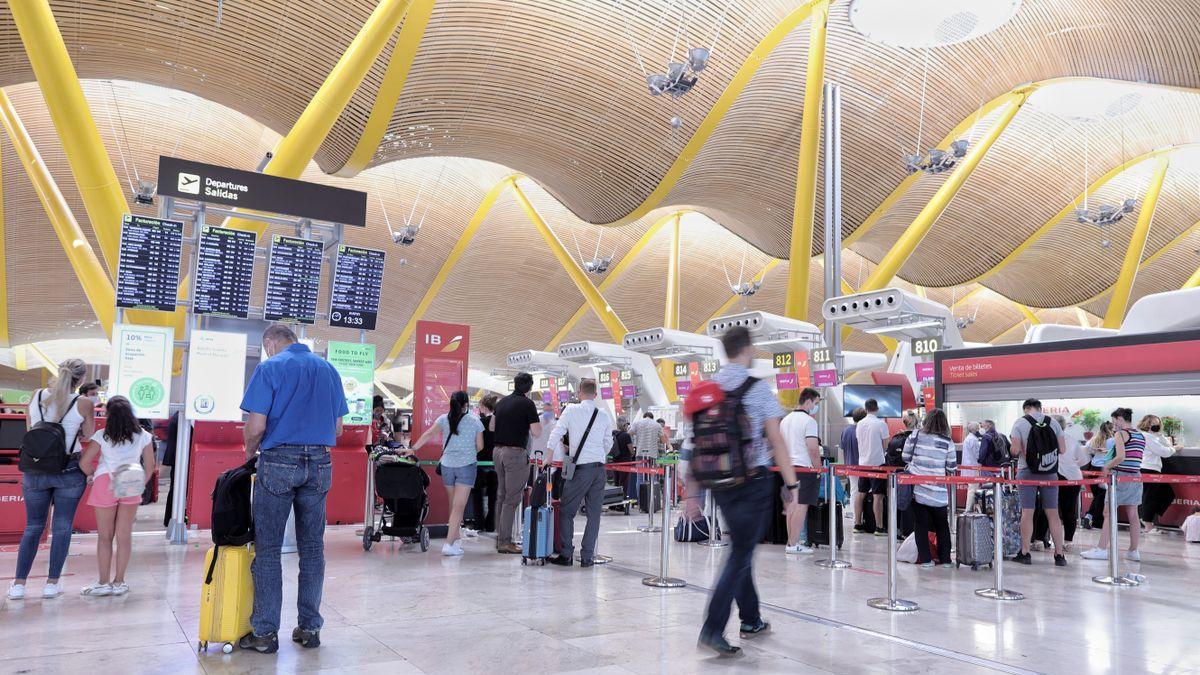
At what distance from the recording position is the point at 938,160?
19469 millimetres

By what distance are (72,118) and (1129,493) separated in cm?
1240

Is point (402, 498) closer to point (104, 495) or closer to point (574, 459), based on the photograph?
point (574, 459)

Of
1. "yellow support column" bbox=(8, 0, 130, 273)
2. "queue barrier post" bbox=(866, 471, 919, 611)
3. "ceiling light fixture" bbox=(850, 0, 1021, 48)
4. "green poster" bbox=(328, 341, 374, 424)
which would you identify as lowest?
"queue barrier post" bbox=(866, 471, 919, 611)

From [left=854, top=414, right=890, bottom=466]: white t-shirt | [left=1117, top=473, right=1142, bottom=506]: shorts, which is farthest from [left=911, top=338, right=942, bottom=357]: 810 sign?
[left=1117, top=473, right=1142, bottom=506]: shorts

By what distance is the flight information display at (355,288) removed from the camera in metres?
10.3

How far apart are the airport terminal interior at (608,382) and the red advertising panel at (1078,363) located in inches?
1.8

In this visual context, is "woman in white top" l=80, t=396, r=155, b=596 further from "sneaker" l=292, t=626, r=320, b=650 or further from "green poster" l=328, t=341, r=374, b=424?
"green poster" l=328, t=341, r=374, b=424

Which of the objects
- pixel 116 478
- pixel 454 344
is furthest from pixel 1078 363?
pixel 116 478

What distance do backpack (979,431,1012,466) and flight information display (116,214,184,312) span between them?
29.3 feet

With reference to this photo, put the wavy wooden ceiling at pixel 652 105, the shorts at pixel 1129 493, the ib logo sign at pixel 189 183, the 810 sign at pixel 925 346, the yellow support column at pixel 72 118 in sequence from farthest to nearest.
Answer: the wavy wooden ceiling at pixel 652 105, the 810 sign at pixel 925 346, the yellow support column at pixel 72 118, the shorts at pixel 1129 493, the ib logo sign at pixel 189 183

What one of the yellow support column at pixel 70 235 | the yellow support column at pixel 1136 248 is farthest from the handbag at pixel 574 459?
the yellow support column at pixel 1136 248

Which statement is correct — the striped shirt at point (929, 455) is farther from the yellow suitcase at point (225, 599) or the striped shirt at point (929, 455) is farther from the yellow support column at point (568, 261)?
the yellow support column at point (568, 261)

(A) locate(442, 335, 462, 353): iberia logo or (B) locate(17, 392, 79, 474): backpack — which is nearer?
(B) locate(17, 392, 79, 474): backpack

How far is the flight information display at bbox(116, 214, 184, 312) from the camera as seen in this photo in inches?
367
